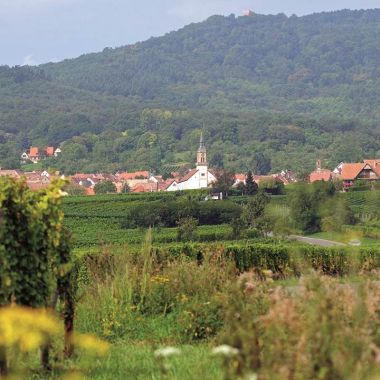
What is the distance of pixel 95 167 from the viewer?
13012 centimetres

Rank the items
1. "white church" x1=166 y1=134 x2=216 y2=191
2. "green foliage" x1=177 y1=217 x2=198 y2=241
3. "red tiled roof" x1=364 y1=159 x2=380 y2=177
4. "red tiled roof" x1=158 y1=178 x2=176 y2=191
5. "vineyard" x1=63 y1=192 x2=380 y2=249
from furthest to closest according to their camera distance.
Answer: "red tiled roof" x1=158 y1=178 x2=176 y2=191, "white church" x1=166 y1=134 x2=216 y2=191, "red tiled roof" x1=364 y1=159 x2=380 y2=177, "vineyard" x1=63 y1=192 x2=380 y2=249, "green foliage" x1=177 y1=217 x2=198 y2=241

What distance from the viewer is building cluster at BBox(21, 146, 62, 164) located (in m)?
137

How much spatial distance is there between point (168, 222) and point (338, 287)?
49292mm

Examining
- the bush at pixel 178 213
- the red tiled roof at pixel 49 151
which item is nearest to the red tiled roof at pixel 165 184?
the red tiled roof at pixel 49 151

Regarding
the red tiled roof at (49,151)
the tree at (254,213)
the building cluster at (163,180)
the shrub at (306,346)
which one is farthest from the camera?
the red tiled roof at (49,151)

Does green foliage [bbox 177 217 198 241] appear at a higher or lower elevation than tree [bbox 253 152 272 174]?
higher

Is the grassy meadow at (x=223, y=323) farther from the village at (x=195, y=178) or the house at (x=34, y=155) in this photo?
the house at (x=34, y=155)

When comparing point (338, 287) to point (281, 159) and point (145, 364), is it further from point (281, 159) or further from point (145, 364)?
point (281, 159)

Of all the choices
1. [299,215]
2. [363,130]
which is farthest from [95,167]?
[299,215]

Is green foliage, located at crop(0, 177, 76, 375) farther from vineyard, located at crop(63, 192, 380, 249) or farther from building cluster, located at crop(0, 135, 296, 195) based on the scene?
building cluster, located at crop(0, 135, 296, 195)

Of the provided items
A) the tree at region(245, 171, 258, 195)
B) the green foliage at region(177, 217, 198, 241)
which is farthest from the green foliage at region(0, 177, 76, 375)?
the tree at region(245, 171, 258, 195)

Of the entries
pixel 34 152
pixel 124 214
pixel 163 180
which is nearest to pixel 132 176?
pixel 163 180

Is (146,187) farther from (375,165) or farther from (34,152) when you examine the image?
(34,152)

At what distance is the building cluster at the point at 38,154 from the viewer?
137m
